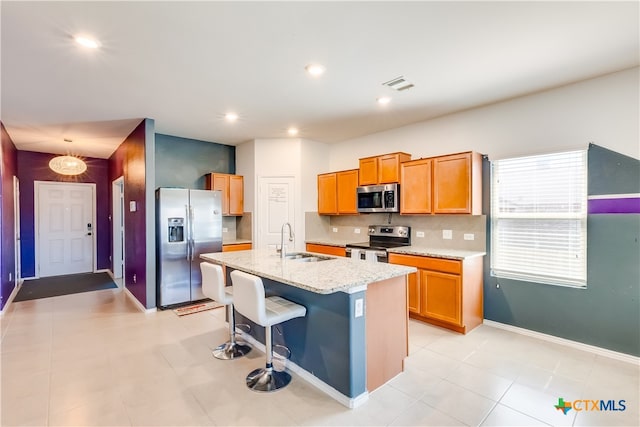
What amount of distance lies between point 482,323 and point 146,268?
14.4ft

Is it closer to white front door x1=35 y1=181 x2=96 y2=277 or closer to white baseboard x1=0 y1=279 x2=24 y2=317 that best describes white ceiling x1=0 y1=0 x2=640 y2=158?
white baseboard x1=0 y1=279 x2=24 y2=317

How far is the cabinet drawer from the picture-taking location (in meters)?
3.38

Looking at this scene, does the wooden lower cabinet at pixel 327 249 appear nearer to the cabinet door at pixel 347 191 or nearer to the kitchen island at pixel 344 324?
the cabinet door at pixel 347 191

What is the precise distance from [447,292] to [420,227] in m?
1.16

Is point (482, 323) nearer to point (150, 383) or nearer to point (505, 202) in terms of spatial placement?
point (505, 202)

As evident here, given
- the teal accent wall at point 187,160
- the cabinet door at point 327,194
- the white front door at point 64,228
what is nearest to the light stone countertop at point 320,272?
the cabinet door at point 327,194

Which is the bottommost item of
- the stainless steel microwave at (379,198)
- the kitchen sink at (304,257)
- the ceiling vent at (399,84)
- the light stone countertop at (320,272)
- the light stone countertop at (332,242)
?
the light stone countertop at (332,242)

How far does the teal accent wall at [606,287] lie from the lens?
274cm

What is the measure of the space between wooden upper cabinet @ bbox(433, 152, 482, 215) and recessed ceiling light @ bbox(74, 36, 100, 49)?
3.58 metres

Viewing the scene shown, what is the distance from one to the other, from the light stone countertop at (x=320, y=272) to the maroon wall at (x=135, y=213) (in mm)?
1876

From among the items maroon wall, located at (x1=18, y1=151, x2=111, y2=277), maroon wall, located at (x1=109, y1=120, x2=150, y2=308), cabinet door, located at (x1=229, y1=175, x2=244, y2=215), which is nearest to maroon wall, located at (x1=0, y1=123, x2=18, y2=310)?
maroon wall, located at (x1=18, y1=151, x2=111, y2=277)

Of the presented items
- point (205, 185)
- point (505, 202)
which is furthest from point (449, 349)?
point (205, 185)

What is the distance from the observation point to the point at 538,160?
3307 millimetres

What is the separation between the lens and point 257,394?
2.30 meters
